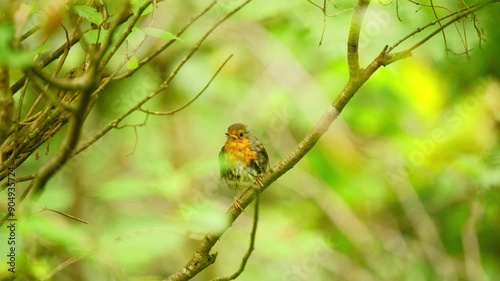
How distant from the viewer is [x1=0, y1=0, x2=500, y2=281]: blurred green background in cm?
474

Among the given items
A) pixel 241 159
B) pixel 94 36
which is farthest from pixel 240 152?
pixel 94 36

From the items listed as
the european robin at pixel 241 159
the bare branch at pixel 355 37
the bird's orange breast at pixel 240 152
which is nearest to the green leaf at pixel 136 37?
the bare branch at pixel 355 37

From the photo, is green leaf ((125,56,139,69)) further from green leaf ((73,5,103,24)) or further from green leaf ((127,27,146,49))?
green leaf ((73,5,103,24))

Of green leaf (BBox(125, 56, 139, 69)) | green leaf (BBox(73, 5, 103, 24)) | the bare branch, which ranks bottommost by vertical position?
the bare branch

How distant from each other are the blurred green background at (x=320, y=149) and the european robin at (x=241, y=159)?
792 mm

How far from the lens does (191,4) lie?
17.6 feet

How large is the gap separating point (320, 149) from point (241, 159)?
9.10 ft

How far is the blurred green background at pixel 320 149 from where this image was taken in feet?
15.6

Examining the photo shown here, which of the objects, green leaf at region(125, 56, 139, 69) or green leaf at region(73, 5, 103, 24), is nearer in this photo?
green leaf at region(73, 5, 103, 24)

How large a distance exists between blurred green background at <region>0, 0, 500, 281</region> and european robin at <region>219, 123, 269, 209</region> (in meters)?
0.79

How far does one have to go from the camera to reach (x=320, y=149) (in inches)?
231

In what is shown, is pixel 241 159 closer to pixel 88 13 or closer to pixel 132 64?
pixel 132 64

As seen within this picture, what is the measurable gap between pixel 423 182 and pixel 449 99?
2.39 feet

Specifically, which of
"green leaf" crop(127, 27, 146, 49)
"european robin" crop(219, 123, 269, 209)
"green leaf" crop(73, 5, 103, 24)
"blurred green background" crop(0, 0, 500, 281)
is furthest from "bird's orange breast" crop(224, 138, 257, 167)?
"green leaf" crop(73, 5, 103, 24)
